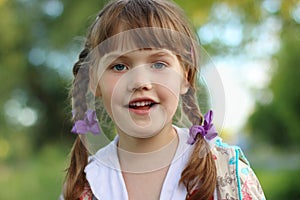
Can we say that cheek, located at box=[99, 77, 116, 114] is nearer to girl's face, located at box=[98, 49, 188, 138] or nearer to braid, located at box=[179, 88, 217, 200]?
girl's face, located at box=[98, 49, 188, 138]

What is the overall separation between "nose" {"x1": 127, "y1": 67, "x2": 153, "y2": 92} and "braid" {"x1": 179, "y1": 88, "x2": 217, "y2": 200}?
0.63 ft

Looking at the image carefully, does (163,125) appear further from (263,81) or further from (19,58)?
(19,58)

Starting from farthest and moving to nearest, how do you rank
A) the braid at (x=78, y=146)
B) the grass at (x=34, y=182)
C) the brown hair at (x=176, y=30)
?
the grass at (x=34, y=182) < the braid at (x=78, y=146) < the brown hair at (x=176, y=30)

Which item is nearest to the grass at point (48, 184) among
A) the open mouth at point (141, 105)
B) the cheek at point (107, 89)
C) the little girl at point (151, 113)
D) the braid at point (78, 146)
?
the braid at point (78, 146)

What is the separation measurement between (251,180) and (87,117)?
511 millimetres

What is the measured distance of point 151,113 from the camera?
1633 millimetres

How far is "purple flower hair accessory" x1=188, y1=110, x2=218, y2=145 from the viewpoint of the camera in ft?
5.62

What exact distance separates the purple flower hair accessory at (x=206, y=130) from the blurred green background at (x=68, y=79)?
236cm

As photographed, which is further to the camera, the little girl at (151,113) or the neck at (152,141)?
the neck at (152,141)

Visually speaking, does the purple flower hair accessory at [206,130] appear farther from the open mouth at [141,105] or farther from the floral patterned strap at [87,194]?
the floral patterned strap at [87,194]

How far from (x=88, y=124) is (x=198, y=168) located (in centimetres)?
37

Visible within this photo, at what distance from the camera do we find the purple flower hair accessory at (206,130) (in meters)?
1.71

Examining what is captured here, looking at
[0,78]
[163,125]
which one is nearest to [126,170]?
[163,125]

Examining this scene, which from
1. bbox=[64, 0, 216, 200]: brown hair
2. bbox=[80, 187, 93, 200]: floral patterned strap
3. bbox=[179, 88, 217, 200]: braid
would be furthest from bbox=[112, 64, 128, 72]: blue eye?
bbox=[80, 187, 93, 200]: floral patterned strap
